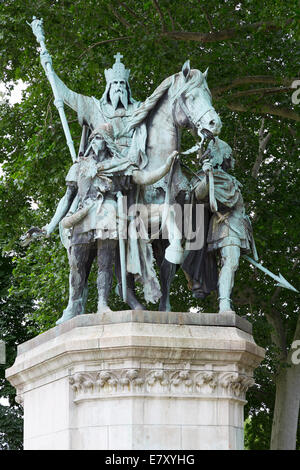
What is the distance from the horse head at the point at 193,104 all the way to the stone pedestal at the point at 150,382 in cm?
199

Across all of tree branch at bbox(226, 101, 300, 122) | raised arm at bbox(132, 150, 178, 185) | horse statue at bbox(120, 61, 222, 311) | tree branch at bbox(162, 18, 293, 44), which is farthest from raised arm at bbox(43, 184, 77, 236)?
tree branch at bbox(226, 101, 300, 122)

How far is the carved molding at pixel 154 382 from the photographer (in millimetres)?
9961

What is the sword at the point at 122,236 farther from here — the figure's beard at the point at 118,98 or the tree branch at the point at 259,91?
the tree branch at the point at 259,91

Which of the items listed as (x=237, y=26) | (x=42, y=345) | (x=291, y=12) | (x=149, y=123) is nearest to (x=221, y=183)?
(x=149, y=123)

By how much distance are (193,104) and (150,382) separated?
9.64ft

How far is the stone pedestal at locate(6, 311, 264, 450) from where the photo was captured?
32.4 feet

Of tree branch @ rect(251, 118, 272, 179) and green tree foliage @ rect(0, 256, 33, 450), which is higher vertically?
tree branch @ rect(251, 118, 272, 179)

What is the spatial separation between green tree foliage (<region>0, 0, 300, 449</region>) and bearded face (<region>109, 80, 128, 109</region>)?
6.66 metres

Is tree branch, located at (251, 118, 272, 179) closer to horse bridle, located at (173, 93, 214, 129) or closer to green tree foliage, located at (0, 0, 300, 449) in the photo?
green tree foliage, located at (0, 0, 300, 449)

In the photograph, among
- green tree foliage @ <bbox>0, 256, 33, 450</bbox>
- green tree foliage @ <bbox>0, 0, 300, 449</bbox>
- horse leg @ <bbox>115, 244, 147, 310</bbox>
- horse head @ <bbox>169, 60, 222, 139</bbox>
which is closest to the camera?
horse head @ <bbox>169, 60, 222, 139</bbox>

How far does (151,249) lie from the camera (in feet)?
35.7

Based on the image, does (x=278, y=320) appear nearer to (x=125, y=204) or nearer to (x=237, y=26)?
(x=237, y=26)

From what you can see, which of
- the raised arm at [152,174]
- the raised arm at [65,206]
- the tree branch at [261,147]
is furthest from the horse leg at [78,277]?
the tree branch at [261,147]

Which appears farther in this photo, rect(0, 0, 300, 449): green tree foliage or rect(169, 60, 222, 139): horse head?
rect(0, 0, 300, 449): green tree foliage
